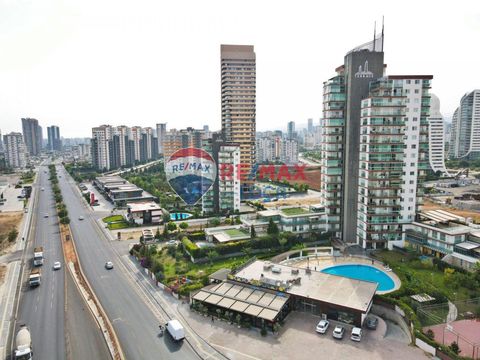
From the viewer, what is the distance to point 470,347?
95.4 ft

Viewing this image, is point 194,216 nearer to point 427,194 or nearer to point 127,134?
point 427,194

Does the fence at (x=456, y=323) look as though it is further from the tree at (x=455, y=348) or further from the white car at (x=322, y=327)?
the white car at (x=322, y=327)

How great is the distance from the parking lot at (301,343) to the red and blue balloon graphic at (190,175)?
144ft

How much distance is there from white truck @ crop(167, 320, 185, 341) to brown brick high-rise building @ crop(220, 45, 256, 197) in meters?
74.3

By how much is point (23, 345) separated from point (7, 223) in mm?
55050

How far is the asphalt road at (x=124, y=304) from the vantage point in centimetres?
2978

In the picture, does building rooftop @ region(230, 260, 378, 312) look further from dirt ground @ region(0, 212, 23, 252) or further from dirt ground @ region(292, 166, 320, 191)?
dirt ground @ region(292, 166, 320, 191)

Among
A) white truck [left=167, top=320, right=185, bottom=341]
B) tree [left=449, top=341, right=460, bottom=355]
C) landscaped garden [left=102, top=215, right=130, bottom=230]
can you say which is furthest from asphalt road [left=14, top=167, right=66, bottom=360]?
tree [left=449, top=341, right=460, bottom=355]

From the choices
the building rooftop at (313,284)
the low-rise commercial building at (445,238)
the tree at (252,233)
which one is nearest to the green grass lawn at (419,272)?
the low-rise commercial building at (445,238)

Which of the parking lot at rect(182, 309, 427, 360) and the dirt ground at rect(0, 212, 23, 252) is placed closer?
the parking lot at rect(182, 309, 427, 360)

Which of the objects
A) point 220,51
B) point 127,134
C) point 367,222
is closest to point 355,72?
point 367,222

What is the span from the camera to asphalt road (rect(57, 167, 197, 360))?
29.8 meters

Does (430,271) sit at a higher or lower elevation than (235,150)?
lower

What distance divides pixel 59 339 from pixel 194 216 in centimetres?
4594
